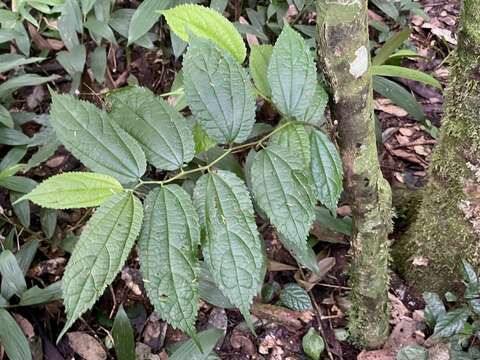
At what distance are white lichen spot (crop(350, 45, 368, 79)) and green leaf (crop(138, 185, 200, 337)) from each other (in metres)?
0.43

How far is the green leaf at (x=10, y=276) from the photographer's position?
179cm

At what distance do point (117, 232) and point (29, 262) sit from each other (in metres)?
1.10

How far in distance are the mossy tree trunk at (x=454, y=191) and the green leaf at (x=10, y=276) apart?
125 cm

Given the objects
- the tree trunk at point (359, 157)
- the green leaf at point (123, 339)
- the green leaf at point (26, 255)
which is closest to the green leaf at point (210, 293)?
the green leaf at point (123, 339)

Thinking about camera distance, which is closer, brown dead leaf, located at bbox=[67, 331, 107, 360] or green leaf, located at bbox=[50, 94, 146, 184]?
green leaf, located at bbox=[50, 94, 146, 184]

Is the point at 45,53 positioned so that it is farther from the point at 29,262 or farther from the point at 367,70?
the point at 367,70

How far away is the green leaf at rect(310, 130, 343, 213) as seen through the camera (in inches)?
44.5

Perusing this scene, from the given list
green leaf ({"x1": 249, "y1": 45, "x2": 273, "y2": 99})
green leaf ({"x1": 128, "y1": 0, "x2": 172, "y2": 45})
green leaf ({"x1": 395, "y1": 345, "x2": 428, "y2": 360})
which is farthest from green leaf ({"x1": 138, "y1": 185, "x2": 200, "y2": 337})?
green leaf ({"x1": 128, "y1": 0, "x2": 172, "y2": 45})

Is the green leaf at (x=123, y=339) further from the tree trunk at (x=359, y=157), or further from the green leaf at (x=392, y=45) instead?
the green leaf at (x=392, y=45)

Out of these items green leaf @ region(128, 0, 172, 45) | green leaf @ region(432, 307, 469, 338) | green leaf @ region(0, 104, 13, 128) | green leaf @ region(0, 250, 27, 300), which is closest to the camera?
green leaf @ region(432, 307, 469, 338)

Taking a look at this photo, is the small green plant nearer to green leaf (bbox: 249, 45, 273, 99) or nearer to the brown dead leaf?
green leaf (bbox: 249, 45, 273, 99)

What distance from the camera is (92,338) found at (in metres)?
1.82

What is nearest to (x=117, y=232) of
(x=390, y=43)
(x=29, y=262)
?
(x=29, y=262)

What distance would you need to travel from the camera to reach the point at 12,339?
1685 millimetres
